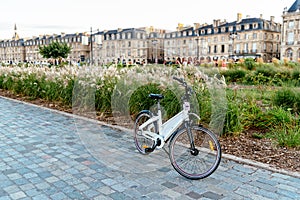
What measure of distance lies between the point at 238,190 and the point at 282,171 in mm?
881

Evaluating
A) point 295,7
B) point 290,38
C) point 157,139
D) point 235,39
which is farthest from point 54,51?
point 157,139

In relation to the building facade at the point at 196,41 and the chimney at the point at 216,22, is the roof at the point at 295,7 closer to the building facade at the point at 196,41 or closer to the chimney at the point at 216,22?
the building facade at the point at 196,41

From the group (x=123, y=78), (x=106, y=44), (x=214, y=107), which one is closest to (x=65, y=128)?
(x=123, y=78)

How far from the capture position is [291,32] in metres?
59.9

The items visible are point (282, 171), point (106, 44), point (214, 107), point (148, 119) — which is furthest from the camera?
point (106, 44)

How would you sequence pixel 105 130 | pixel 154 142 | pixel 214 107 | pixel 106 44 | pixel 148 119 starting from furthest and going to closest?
pixel 106 44, pixel 105 130, pixel 214 107, pixel 148 119, pixel 154 142

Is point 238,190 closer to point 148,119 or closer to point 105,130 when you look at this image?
point 148,119

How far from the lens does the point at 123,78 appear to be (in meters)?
7.06

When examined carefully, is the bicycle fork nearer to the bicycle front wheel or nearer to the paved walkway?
the bicycle front wheel

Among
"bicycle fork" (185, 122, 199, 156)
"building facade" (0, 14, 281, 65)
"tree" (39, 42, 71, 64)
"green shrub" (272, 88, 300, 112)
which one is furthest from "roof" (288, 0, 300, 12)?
"bicycle fork" (185, 122, 199, 156)

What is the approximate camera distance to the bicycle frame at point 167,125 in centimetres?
392

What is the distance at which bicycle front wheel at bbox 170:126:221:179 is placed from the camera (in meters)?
3.68

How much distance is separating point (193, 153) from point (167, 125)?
1.72 ft

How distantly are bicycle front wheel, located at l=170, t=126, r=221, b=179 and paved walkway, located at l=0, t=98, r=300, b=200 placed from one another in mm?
114
